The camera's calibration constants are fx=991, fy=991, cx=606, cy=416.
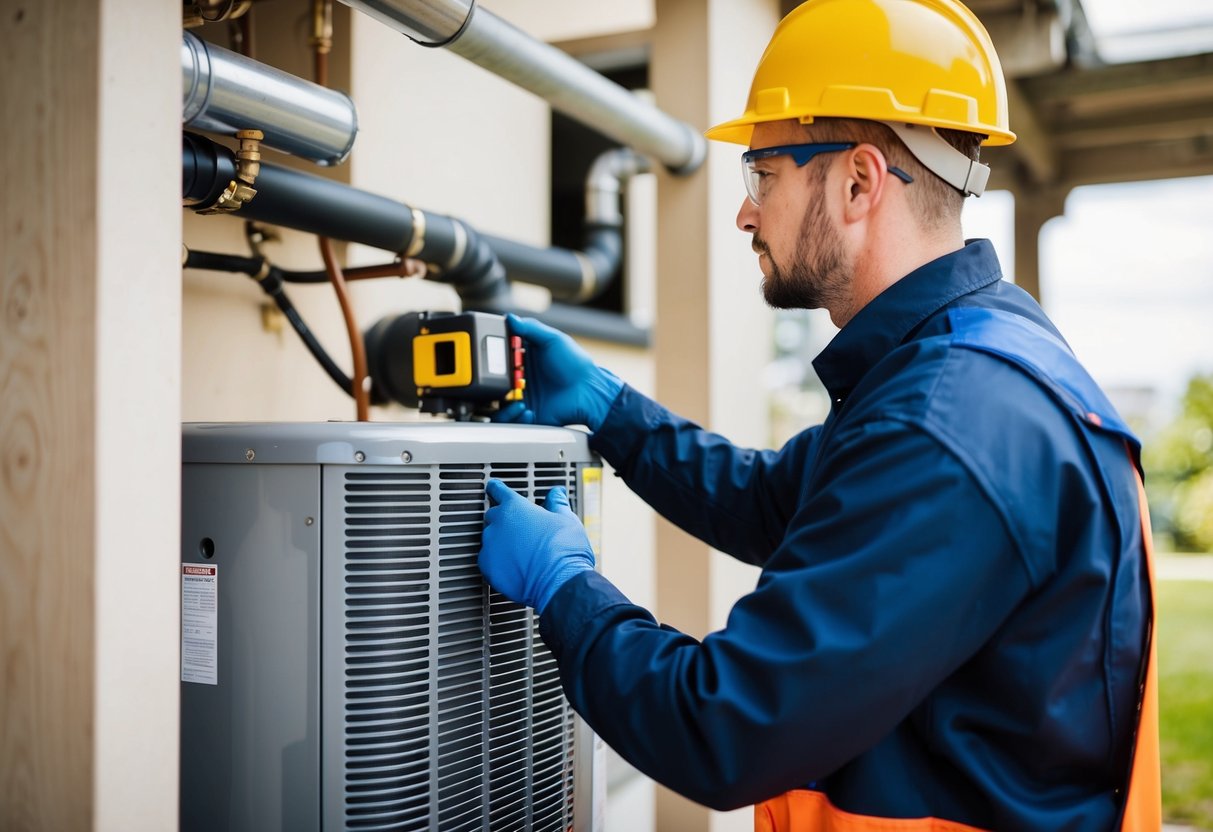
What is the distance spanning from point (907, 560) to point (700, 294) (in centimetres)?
154

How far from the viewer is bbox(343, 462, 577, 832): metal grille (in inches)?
44.4

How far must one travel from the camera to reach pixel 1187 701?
5891 millimetres

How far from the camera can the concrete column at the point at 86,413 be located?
0.89 meters

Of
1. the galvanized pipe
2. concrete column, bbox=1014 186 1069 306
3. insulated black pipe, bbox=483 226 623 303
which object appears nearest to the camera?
the galvanized pipe

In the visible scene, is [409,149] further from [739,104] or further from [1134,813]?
[1134,813]

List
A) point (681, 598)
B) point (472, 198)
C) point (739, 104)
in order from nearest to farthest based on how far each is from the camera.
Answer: point (681, 598), point (739, 104), point (472, 198)

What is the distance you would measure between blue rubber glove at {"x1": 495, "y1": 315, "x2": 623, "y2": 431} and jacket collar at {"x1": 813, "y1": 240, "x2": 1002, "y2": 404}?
1.68ft

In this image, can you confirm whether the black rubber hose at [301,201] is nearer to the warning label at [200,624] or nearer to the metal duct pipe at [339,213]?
the metal duct pipe at [339,213]

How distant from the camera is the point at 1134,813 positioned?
3.43 ft

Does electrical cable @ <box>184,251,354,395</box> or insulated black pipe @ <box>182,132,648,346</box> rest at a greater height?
insulated black pipe @ <box>182,132,648,346</box>

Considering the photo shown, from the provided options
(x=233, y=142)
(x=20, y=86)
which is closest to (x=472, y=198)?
(x=233, y=142)

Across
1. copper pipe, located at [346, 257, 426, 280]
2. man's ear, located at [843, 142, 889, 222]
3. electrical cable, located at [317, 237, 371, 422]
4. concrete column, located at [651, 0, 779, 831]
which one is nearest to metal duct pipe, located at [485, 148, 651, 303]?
concrete column, located at [651, 0, 779, 831]

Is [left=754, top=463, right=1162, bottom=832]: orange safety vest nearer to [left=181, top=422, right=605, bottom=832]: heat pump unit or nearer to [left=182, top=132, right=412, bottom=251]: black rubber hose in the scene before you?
[left=181, top=422, right=605, bottom=832]: heat pump unit

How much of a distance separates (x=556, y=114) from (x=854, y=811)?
3.21m
